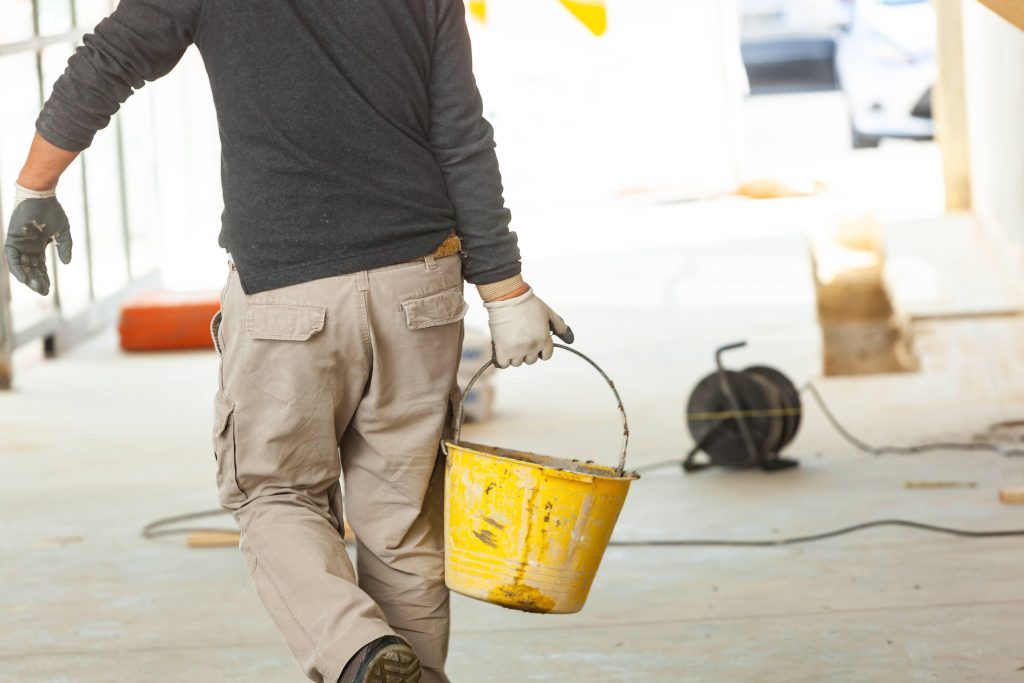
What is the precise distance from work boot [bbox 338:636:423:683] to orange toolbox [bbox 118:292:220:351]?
6241 millimetres

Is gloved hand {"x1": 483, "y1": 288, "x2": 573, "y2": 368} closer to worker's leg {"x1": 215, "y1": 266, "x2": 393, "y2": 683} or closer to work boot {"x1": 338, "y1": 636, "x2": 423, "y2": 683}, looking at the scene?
worker's leg {"x1": 215, "y1": 266, "x2": 393, "y2": 683}

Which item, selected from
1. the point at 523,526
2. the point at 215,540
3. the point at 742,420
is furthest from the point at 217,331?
the point at 742,420

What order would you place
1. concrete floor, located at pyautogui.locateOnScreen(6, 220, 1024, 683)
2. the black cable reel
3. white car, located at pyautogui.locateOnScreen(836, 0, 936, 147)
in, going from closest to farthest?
concrete floor, located at pyautogui.locateOnScreen(6, 220, 1024, 683), the black cable reel, white car, located at pyautogui.locateOnScreen(836, 0, 936, 147)

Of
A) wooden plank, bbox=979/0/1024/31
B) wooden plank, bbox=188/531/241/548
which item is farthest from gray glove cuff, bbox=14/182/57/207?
wooden plank, bbox=188/531/241/548

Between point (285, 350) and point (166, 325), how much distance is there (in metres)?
6.17

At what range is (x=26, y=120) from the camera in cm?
837

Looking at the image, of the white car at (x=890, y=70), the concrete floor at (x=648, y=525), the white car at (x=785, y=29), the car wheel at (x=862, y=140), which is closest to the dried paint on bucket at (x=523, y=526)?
the concrete floor at (x=648, y=525)

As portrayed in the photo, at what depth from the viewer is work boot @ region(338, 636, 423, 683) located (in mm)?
2426

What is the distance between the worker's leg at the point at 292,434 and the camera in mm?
2551

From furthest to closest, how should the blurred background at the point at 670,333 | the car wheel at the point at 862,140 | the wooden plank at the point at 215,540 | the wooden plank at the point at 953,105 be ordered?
the car wheel at the point at 862,140
the wooden plank at the point at 953,105
the wooden plank at the point at 215,540
the blurred background at the point at 670,333

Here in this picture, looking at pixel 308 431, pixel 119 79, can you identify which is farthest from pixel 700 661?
pixel 119 79

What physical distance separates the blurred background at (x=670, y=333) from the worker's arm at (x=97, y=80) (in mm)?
1343

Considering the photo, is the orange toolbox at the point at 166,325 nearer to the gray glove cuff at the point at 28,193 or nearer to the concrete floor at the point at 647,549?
the concrete floor at the point at 647,549

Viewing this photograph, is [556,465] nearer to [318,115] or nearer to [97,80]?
[318,115]
